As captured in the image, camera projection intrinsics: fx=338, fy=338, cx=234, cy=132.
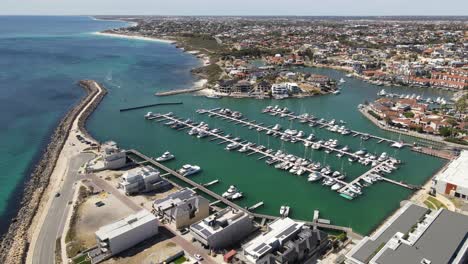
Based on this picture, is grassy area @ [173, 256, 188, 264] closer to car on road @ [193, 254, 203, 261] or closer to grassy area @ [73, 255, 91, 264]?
car on road @ [193, 254, 203, 261]

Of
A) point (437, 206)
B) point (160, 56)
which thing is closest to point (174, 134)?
point (437, 206)

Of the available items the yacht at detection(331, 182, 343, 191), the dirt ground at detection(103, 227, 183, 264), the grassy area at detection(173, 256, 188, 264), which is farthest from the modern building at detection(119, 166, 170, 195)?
the yacht at detection(331, 182, 343, 191)

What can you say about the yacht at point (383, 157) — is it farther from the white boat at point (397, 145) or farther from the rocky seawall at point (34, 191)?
the rocky seawall at point (34, 191)

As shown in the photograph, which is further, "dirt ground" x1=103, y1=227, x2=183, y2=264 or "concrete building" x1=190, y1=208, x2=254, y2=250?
"concrete building" x1=190, y1=208, x2=254, y2=250

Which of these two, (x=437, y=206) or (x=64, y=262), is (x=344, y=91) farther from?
(x=64, y=262)

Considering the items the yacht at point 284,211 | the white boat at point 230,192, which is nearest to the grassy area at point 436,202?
the yacht at point 284,211

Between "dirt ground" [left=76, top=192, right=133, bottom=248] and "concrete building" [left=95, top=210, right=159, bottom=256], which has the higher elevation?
"concrete building" [left=95, top=210, right=159, bottom=256]

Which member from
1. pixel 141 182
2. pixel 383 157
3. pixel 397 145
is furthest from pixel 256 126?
pixel 141 182
